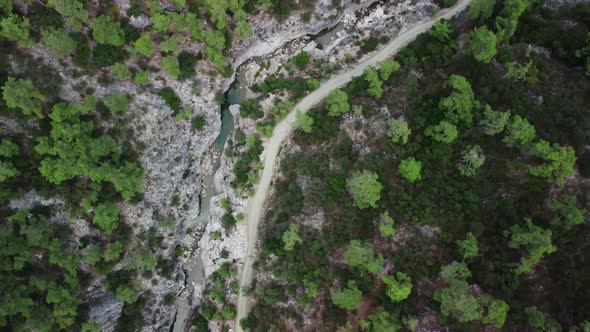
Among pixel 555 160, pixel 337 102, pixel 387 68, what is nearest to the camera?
pixel 555 160

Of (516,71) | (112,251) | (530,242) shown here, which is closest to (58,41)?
(112,251)

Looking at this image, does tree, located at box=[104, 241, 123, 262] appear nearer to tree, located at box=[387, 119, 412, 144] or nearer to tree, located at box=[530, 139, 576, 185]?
tree, located at box=[387, 119, 412, 144]

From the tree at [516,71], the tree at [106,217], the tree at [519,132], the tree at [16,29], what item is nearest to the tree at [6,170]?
the tree at [106,217]

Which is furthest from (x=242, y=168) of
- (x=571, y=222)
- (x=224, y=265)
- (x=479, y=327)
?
(x=571, y=222)

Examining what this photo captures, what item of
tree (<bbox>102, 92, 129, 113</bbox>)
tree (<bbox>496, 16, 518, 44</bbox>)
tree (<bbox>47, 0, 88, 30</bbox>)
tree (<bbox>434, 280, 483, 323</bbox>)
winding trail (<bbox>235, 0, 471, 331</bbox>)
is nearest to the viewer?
tree (<bbox>434, 280, 483, 323</bbox>)

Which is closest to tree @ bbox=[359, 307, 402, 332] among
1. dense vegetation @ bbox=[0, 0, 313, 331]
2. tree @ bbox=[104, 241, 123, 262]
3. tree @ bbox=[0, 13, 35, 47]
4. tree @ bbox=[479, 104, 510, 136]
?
dense vegetation @ bbox=[0, 0, 313, 331]

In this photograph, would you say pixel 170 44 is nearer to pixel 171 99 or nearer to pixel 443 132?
pixel 171 99

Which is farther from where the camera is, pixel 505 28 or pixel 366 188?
pixel 505 28
